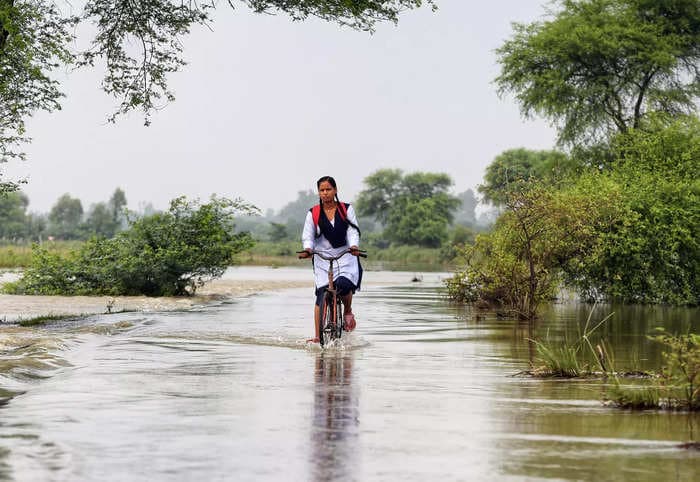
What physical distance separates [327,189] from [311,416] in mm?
5982

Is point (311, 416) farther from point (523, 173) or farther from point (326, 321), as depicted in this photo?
point (523, 173)

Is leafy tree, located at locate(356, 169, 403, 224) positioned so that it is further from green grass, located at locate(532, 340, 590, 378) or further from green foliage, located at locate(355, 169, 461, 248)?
green grass, located at locate(532, 340, 590, 378)

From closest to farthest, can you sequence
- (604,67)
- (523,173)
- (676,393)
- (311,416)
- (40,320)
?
(311,416) < (676,393) < (40,320) < (523,173) < (604,67)

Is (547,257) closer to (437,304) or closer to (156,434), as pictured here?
(437,304)

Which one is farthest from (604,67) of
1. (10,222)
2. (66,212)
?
(66,212)

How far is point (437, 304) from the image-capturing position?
27953mm

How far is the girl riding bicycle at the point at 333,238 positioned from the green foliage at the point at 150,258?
15869 mm

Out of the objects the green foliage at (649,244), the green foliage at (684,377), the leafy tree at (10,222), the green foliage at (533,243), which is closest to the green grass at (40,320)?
the green foliage at (533,243)

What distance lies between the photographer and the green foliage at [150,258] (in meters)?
29.7

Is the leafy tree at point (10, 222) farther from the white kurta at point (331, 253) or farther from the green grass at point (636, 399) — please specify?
the green grass at point (636, 399)

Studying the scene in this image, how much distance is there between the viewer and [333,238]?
45.8ft

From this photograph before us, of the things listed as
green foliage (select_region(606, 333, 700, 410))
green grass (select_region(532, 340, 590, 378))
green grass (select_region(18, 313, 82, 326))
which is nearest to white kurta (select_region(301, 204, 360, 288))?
green grass (select_region(532, 340, 590, 378))

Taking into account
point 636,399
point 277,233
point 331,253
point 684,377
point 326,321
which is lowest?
point 636,399

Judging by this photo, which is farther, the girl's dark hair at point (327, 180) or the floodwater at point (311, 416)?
the girl's dark hair at point (327, 180)
